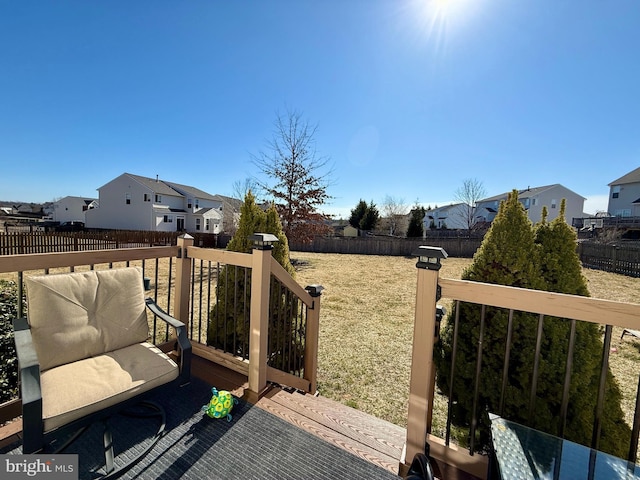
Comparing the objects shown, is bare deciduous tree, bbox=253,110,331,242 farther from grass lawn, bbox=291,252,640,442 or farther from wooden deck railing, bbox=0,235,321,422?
wooden deck railing, bbox=0,235,321,422

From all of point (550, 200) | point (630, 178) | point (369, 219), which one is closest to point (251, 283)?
point (369, 219)

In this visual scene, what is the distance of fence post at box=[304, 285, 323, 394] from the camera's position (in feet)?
9.96

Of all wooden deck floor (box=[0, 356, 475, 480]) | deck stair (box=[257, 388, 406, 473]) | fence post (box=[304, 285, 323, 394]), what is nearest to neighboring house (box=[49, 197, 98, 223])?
wooden deck floor (box=[0, 356, 475, 480])

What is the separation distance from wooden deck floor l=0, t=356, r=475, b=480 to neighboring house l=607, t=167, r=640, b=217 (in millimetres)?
37413

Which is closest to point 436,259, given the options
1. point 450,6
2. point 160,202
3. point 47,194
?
point 450,6

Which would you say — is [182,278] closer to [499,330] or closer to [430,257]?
[430,257]

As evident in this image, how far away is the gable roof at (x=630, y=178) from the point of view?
25906mm

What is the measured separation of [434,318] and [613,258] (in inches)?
665

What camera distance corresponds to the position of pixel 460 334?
2.15m

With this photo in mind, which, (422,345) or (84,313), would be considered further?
(84,313)

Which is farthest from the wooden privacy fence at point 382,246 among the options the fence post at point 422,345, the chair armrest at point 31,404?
the chair armrest at point 31,404

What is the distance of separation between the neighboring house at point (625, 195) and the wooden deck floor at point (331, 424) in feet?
123

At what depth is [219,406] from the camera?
79.0 inches

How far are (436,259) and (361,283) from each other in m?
8.13
